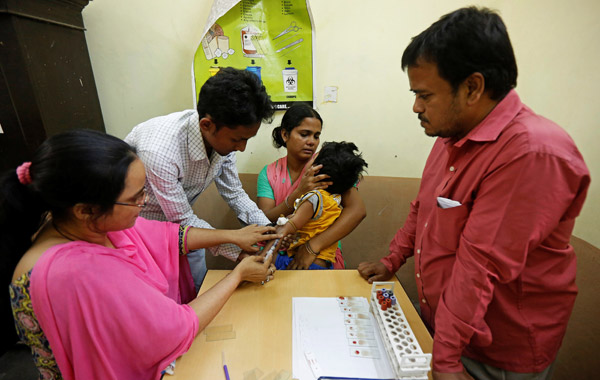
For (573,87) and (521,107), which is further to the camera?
(573,87)

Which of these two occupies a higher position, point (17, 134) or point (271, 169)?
point (17, 134)

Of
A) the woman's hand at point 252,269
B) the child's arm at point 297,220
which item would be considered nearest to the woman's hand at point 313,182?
the child's arm at point 297,220

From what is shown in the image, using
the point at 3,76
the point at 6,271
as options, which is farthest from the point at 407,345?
the point at 3,76

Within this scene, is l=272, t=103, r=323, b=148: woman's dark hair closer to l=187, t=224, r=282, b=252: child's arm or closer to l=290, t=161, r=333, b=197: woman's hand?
l=290, t=161, r=333, b=197: woman's hand

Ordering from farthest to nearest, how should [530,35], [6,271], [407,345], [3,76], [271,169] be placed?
[271,169] < [530,35] < [3,76] < [407,345] < [6,271]

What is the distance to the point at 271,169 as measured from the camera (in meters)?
2.03

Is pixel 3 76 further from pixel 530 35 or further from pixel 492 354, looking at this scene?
pixel 530 35

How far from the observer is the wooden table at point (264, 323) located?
886 millimetres

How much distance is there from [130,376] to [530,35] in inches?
111

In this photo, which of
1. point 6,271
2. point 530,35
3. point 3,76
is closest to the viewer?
point 6,271

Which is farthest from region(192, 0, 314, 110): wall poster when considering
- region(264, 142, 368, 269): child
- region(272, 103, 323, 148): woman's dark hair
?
region(264, 142, 368, 269): child

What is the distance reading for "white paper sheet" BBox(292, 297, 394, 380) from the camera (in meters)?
0.87

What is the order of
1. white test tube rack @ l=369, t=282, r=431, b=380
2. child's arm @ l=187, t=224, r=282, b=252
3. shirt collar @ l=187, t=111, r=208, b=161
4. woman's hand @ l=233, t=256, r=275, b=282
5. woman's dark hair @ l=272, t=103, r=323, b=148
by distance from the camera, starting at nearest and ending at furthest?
white test tube rack @ l=369, t=282, r=431, b=380
woman's hand @ l=233, t=256, r=275, b=282
child's arm @ l=187, t=224, r=282, b=252
shirt collar @ l=187, t=111, r=208, b=161
woman's dark hair @ l=272, t=103, r=323, b=148

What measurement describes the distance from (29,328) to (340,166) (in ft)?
4.73
